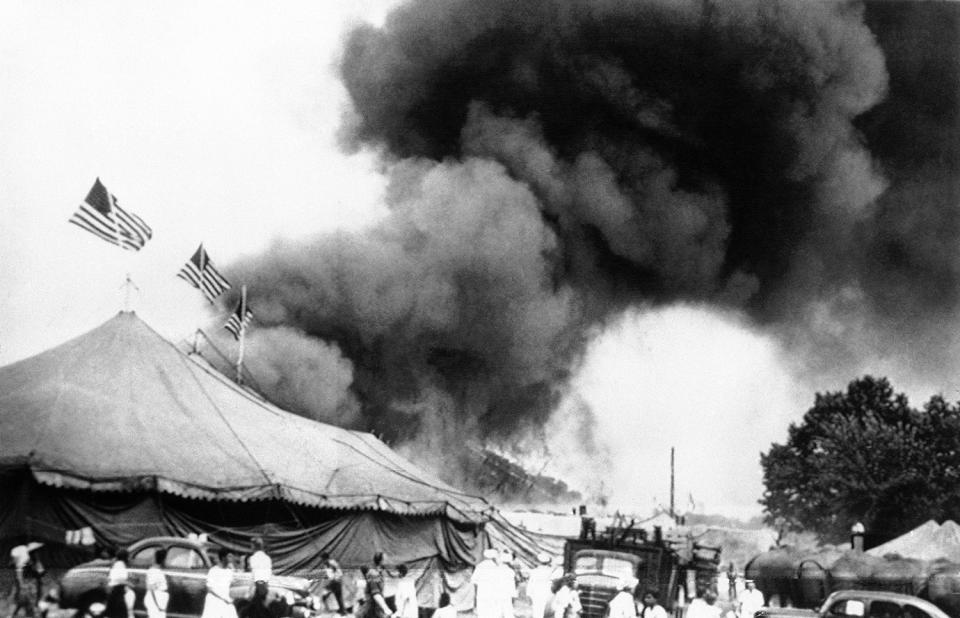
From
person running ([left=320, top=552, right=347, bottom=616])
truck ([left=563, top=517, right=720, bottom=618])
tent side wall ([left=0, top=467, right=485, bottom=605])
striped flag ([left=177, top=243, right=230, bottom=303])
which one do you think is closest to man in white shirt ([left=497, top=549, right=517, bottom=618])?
person running ([left=320, top=552, right=347, bottom=616])

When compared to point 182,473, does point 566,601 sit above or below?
below

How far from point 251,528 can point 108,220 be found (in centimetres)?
654

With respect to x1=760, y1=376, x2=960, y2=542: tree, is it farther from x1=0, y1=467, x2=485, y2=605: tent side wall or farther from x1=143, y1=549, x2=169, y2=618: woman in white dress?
x1=143, y1=549, x2=169, y2=618: woman in white dress

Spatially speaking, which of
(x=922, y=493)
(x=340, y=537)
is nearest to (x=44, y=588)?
(x=340, y=537)

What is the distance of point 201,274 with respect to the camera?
21875mm

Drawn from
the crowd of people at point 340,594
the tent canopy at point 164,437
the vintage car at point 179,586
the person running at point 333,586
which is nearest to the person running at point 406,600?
the crowd of people at point 340,594

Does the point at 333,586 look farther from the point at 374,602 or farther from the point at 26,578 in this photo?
the point at 26,578

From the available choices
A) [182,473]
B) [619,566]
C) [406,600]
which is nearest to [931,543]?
[619,566]

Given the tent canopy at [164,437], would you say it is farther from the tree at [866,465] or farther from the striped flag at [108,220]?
the tree at [866,465]

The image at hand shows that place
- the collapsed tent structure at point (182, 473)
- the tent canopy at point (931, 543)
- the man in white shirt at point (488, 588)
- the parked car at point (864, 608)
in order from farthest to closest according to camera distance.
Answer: the tent canopy at point (931, 543) → the collapsed tent structure at point (182, 473) → the man in white shirt at point (488, 588) → the parked car at point (864, 608)

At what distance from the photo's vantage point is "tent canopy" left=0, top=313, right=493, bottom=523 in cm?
1683

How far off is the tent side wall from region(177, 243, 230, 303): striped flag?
18.2ft

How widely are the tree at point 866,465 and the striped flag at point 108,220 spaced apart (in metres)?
30.2

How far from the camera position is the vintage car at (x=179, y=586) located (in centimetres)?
1312
